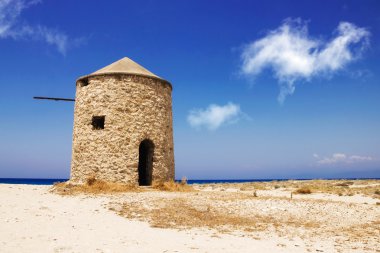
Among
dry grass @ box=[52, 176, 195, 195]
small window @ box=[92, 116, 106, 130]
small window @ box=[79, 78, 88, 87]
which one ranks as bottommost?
dry grass @ box=[52, 176, 195, 195]

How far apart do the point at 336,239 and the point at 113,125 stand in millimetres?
11197

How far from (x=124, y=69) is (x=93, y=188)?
6353 millimetres

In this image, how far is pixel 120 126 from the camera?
54.5ft

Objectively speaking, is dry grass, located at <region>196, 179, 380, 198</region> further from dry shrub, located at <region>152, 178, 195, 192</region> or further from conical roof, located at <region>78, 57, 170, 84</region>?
conical roof, located at <region>78, 57, 170, 84</region>

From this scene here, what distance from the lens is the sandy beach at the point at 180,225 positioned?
7.11m

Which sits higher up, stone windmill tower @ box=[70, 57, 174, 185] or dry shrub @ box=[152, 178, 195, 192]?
stone windmill tower @ box=[70, 57, 174, 185]

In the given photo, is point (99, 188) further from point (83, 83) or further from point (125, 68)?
point (125, 68)

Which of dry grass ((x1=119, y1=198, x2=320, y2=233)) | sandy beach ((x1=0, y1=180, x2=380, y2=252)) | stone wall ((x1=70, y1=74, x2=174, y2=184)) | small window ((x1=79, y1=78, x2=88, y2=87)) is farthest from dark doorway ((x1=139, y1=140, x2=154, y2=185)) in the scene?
dry grass ((x1=119, y1=198, x2=320, y2=233))

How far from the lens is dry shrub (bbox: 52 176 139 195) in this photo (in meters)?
14.7

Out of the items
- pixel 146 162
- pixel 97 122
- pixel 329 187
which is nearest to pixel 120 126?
pixel 97 122

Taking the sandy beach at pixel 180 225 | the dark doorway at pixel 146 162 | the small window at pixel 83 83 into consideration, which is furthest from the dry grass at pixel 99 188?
the small window at pixel 83 83

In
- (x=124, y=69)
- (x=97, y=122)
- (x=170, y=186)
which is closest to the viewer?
(x=170, y=186)

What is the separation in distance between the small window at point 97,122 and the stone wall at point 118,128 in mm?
285

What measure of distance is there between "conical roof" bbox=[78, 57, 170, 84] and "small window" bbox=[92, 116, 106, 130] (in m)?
2.18
